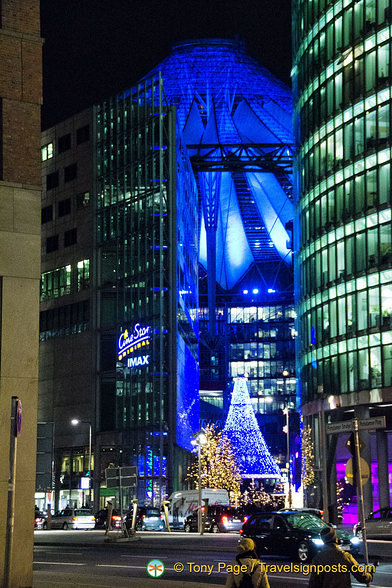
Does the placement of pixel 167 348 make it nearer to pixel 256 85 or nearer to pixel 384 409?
pixel 384 409

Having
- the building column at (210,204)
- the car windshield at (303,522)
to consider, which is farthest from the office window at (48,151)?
the car windshield at (303,522)

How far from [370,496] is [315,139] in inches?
1147

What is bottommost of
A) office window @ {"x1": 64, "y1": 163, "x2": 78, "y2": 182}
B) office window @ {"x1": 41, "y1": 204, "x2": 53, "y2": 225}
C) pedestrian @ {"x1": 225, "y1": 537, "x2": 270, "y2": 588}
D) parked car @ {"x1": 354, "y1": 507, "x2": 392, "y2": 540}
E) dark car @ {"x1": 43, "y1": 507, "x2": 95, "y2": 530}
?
dark car @ {"x1": 43, "y1": 507, "x2": 95, "y2": 530}

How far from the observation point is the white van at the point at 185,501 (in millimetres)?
66188

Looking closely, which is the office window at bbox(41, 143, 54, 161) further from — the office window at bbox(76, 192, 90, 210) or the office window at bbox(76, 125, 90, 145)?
the office window at bbox(76, 192, 90, 210)

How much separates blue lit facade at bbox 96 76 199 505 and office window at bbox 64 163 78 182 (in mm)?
4665

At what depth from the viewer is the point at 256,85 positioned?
167 m

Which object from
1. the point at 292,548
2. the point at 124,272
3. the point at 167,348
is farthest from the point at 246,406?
the point at 292,548

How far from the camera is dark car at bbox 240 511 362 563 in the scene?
30.9 metres

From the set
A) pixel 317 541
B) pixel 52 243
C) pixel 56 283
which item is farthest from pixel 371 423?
pixel 52 243

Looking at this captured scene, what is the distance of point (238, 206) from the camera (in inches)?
7515

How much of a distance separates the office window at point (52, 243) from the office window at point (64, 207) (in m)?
2.82

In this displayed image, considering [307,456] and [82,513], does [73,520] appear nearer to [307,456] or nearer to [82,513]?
[82,513]

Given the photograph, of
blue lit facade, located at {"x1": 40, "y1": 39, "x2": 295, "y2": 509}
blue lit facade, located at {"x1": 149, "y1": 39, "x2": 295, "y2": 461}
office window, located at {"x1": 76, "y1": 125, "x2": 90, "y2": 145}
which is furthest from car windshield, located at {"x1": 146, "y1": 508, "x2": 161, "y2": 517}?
blue lit facade, located at {"x1": 149, "y1": 39, "x2": 295, "y2": 461}
